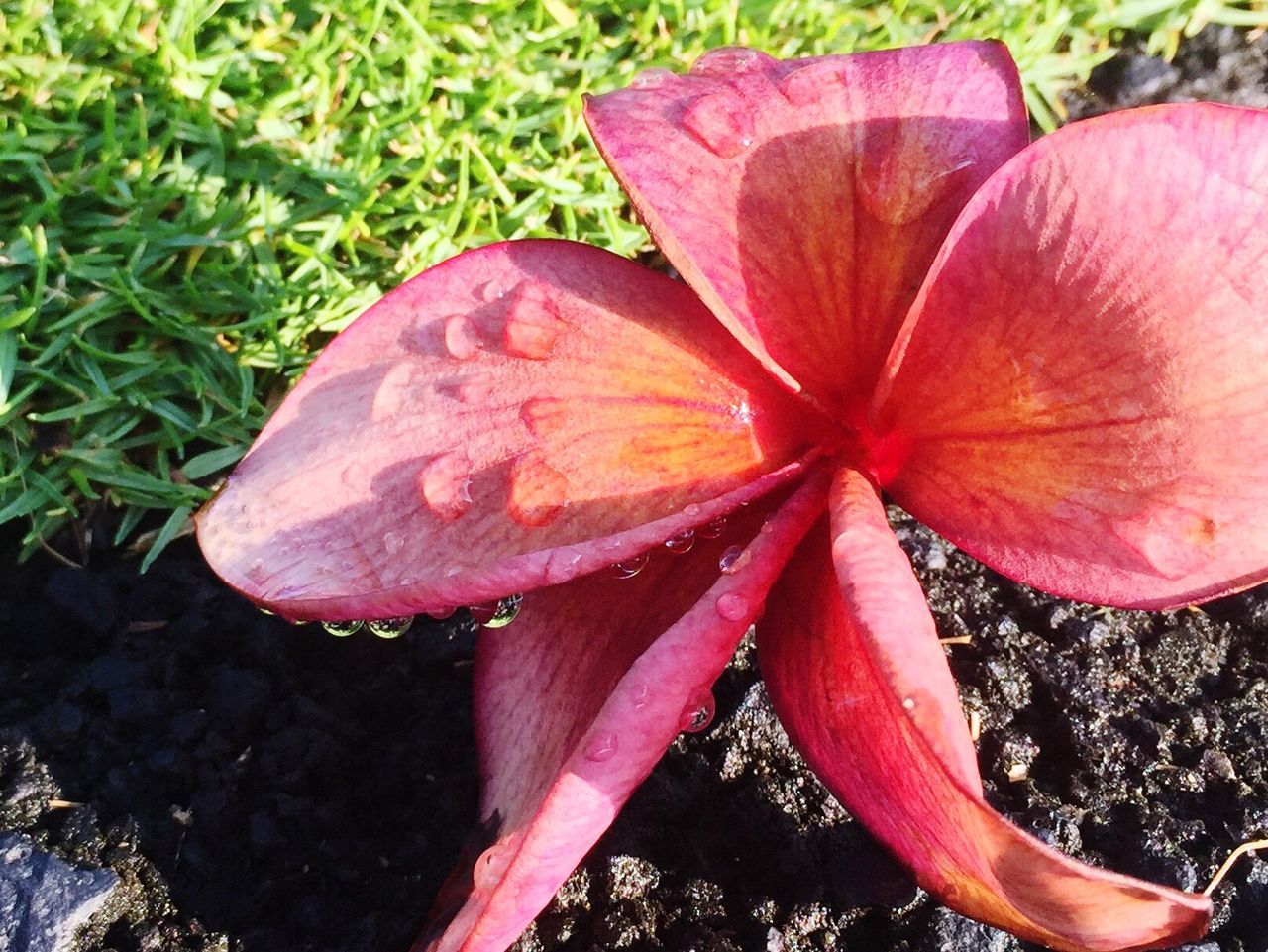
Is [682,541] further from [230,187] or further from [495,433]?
[230,187]

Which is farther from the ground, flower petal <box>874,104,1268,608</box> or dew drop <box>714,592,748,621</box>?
flower petal <box>874,104,1268,608</box>

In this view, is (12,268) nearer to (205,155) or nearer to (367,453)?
(205,155)

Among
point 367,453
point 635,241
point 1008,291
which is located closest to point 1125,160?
point 1008,291

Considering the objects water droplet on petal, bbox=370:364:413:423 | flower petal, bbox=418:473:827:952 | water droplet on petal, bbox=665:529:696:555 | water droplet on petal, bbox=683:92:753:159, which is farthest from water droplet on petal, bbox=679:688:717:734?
water droplet on petal, bbox=683:92:753:159

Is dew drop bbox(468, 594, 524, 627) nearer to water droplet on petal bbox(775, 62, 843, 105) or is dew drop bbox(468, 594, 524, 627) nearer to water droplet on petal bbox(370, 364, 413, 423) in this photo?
water droplet on petal bbox(370, 364, 413, 423)

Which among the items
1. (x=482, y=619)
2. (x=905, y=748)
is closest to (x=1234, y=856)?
(x=905, y=748)

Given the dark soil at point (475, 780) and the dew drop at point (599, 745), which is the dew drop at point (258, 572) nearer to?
the dew drop at point (599, 745)
